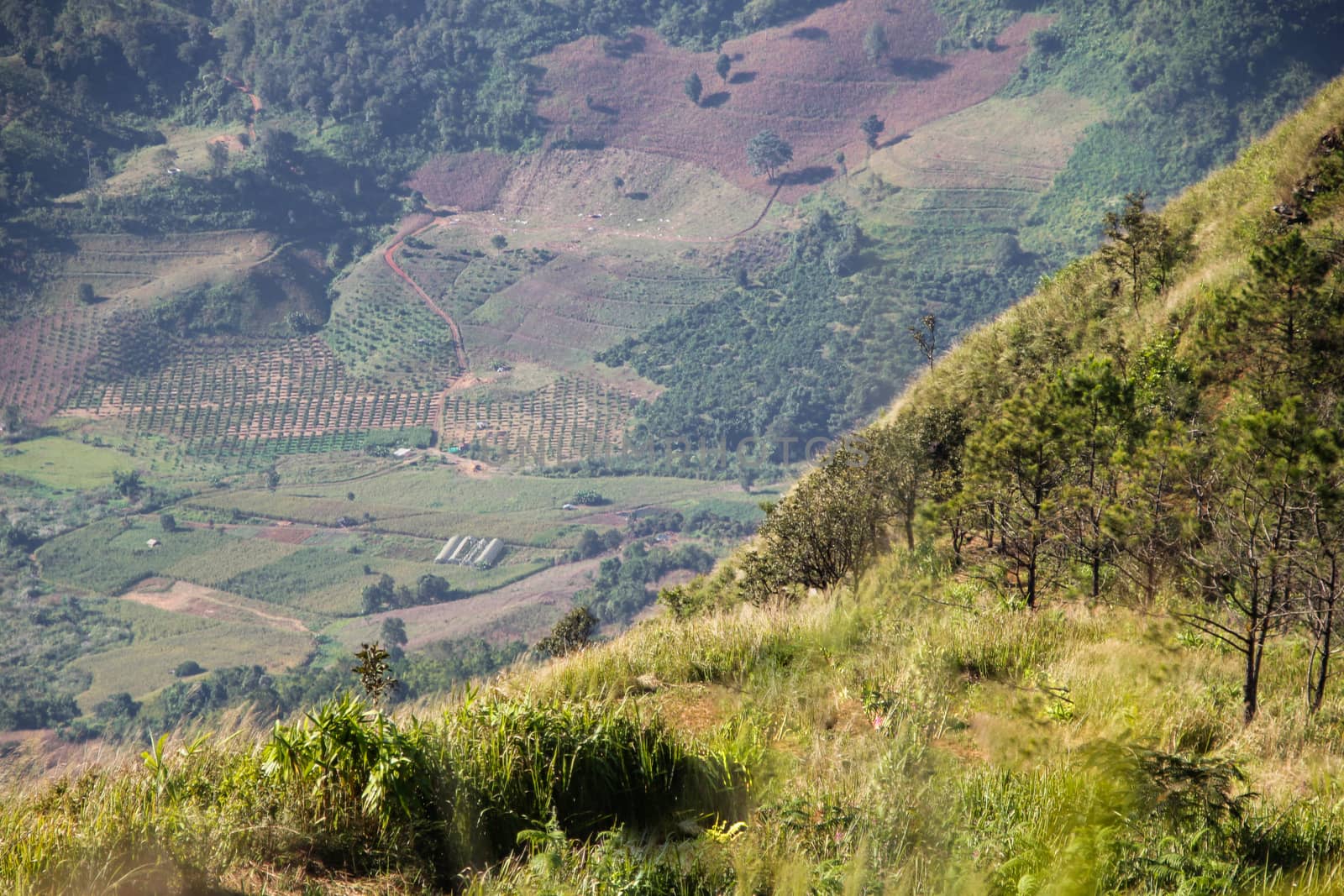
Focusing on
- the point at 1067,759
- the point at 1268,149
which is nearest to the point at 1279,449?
the point at 1067,759

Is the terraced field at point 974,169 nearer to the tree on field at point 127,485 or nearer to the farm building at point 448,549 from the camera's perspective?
the farm building at point 448,549

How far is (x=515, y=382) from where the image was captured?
166 m

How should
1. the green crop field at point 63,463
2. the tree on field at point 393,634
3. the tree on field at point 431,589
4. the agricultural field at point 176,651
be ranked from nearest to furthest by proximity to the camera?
the agricultural field at point 176,651 → the tree on field at point 393,634 → the tree on field at point 431,589 → the green crop field at point 63,463

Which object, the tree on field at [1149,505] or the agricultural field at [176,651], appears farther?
the agricultural field at [176,651]

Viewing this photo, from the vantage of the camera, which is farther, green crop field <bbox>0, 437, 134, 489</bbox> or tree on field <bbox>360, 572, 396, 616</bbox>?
green crop field <bbox>0, 437, 134, 489</bbox>

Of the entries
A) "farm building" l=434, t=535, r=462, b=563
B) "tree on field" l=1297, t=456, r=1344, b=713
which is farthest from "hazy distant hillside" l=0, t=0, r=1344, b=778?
"tree on field" l=1297, t=456, r=1344, b=713

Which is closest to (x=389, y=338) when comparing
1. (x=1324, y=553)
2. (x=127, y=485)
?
(x=127, y=485)

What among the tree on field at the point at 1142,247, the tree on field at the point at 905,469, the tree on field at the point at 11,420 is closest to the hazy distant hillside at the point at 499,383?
the tree on field at the point at 11,420

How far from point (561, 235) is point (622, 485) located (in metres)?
70.6

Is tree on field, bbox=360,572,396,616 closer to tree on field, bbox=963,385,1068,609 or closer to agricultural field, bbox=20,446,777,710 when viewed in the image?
agricultural field, bbox=20,446,777,710

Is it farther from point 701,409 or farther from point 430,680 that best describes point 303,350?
point 430,680

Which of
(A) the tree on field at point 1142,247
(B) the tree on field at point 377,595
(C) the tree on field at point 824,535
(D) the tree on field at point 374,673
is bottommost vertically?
(B) the tree on field at point 377,595

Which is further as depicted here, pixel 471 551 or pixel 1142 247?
pixel 471 551

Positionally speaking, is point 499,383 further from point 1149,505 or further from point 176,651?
point 1149,505
